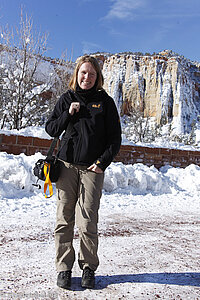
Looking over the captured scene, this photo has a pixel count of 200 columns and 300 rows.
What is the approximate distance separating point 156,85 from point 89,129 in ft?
204

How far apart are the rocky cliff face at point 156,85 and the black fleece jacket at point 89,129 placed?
54.7 meters

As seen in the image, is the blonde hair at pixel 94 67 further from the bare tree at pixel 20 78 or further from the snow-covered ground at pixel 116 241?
the bare tree at pixel 20 78

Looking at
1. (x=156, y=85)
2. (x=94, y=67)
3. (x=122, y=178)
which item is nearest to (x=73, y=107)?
(x=94, y=67)

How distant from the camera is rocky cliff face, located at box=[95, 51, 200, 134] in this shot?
5775 cm

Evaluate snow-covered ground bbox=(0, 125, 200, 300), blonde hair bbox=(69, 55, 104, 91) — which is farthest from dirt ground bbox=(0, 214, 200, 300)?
blonde hair bbox=(69, 55, 104, 91)

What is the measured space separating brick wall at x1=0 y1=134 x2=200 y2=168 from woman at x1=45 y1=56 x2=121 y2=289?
14.0ft

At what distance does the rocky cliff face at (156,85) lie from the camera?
57750 mm

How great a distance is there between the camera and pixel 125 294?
185cm

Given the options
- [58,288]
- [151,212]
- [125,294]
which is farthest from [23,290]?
[151,212]

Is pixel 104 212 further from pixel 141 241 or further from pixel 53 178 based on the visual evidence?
pixel 53 178

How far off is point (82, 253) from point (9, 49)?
9956 mm

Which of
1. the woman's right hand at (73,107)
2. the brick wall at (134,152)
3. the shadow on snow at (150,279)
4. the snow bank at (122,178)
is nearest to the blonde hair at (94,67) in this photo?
the woman's right hand at (73,107)

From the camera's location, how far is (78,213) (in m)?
2.02

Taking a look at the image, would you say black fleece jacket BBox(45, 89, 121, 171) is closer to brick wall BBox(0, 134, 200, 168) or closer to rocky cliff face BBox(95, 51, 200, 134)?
brick wall BBox(0, 134, 200, 168)
